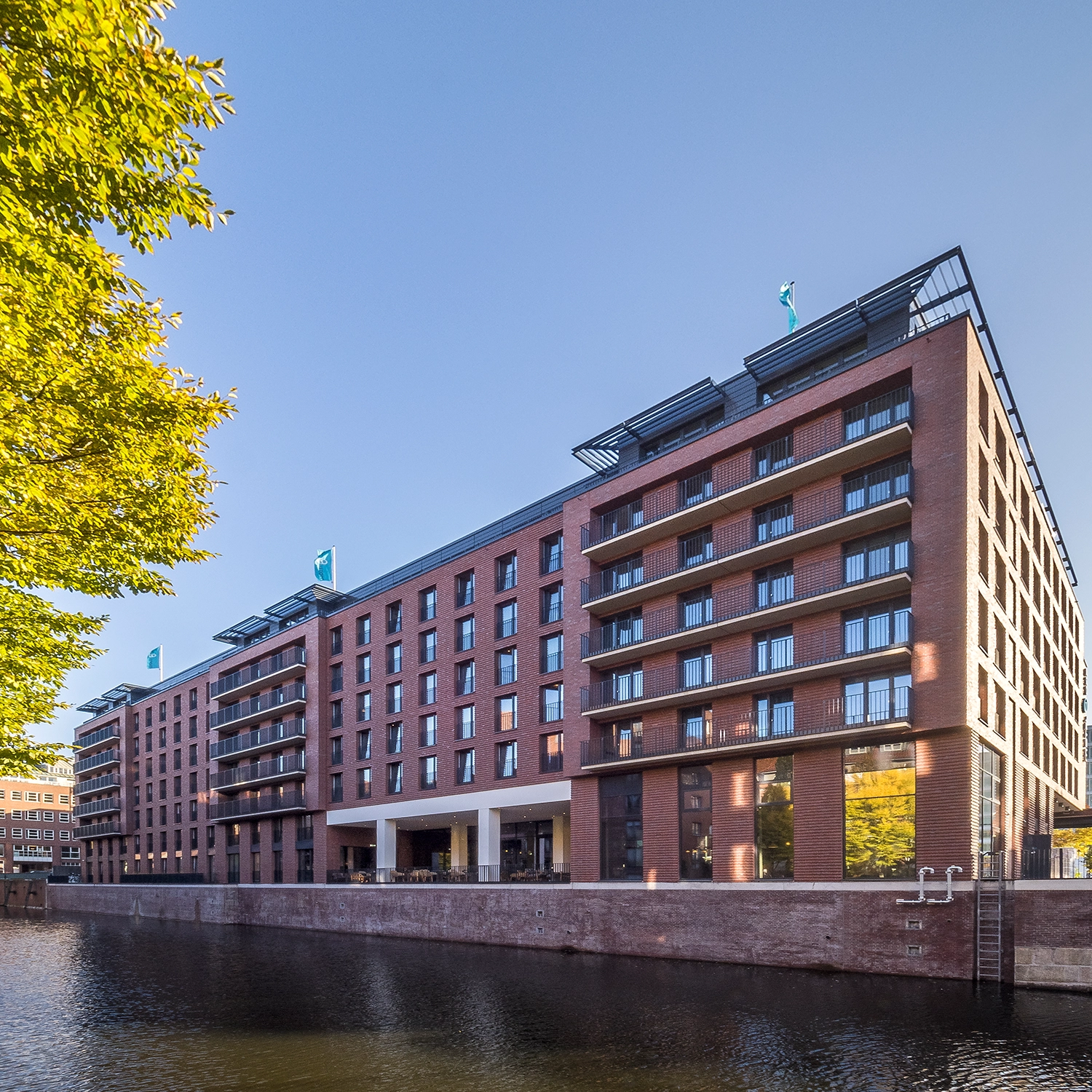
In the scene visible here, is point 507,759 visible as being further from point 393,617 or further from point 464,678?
point 393,617

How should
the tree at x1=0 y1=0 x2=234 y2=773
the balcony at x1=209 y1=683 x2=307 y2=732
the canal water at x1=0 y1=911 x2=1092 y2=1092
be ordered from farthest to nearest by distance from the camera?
the balcony at x1=209 y1=683 x2=307 y2=732
the canal water at x1=0 y1=911 x2=1092 y2=1092
the tree at x1=0 y1=0 x2=234 y2=773

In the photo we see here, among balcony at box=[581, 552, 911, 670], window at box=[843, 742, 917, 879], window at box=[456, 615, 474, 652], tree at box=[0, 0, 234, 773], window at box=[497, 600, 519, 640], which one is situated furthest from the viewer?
window at box=[456, 615, 474, 652]

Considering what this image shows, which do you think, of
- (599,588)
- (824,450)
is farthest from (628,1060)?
(599,588)

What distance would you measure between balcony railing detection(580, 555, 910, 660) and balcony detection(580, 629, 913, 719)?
4.63 feet

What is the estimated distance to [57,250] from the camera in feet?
23.7

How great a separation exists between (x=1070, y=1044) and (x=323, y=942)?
33811 millimetres

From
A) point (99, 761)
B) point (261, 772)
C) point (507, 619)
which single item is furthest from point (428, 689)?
point (99, 761)

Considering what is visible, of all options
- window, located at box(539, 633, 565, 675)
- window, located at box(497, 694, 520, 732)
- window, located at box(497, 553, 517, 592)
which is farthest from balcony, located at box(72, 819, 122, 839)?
window, located at box(539, 633, 565, 675)

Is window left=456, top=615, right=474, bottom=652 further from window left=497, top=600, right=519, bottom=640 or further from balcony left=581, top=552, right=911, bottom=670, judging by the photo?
balcony left=581, top=552, right=911, bottom=670

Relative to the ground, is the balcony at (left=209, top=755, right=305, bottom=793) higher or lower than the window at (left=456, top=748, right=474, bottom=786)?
lower

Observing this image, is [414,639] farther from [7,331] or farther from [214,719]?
[7,331]

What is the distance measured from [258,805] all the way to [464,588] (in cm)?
Result: 2387

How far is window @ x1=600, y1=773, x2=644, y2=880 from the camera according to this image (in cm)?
3478

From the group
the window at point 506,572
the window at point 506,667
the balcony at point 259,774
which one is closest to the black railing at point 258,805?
the balcony at point 259,774
